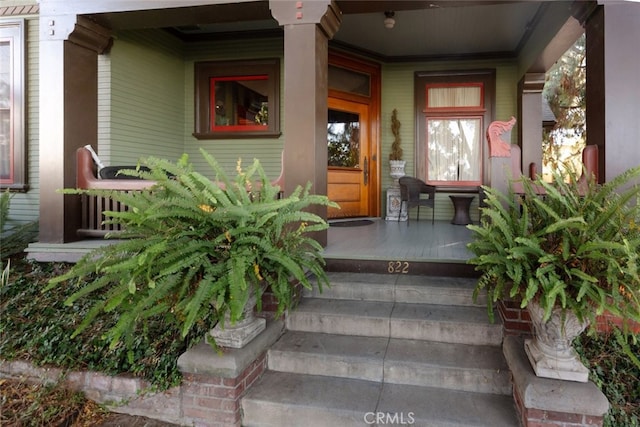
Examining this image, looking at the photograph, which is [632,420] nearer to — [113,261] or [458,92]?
[113,261]

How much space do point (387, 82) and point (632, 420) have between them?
576 centimetres

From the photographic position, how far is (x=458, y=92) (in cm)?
657

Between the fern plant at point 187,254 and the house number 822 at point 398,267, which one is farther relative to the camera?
the house number 822 at point 398,267

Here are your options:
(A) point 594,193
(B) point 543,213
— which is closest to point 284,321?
(B) point 543,213

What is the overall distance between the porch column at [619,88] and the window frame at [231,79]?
4.02 meters

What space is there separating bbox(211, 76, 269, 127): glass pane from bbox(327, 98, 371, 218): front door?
105cm

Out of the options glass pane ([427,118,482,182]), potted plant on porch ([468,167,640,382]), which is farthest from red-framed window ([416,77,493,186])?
potted plant on porch ([468,167,640,382])

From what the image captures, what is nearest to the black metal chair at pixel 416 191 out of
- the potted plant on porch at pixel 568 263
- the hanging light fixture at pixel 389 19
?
the hanging light fixture at pixel 389 19

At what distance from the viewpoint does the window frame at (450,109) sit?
6.39 m

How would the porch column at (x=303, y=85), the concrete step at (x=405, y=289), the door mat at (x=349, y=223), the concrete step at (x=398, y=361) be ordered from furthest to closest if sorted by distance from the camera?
the door mat at (x=349, y=223) → the porch column at (x=303, y=85) → the concrete step at (x=405, y=289) → the concrete step at (x=398, y=361)

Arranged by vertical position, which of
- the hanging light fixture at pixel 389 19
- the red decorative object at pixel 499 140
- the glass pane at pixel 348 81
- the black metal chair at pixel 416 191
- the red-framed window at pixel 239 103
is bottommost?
the black metal chair at pixel 416 191

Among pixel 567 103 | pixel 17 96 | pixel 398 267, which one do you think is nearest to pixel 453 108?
pixel 567 103

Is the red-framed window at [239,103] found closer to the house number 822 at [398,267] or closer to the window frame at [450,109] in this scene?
the window frame at [450,109]

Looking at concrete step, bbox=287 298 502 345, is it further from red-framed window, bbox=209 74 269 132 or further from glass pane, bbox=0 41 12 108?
glass pane, bbox=0 41 12 108
